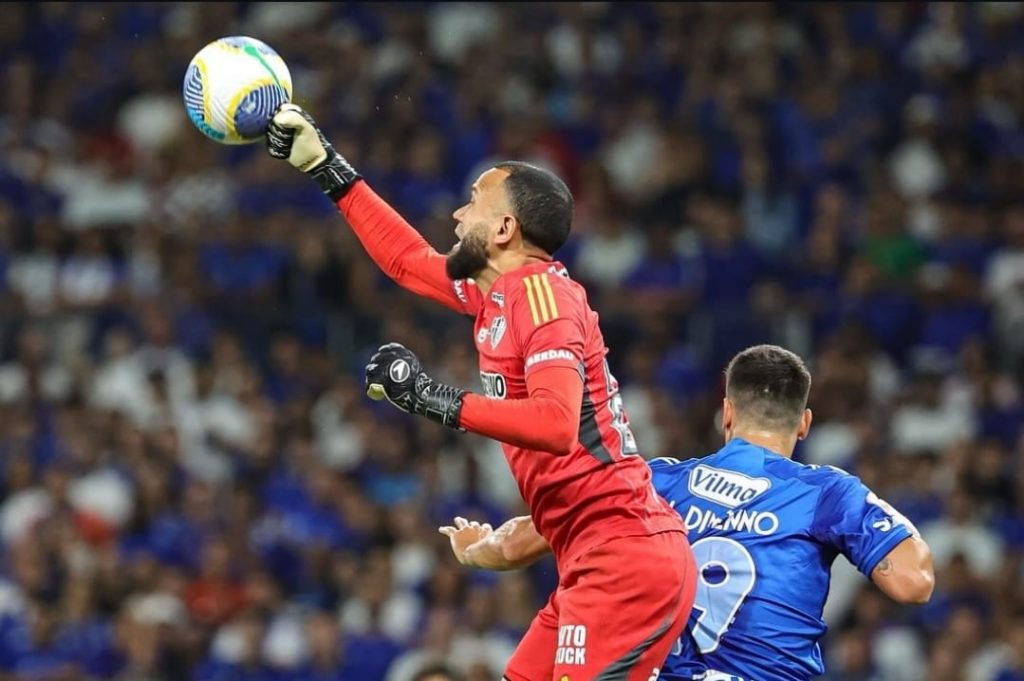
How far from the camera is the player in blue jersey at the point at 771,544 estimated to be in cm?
532

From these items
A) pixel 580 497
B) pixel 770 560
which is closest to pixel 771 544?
pixel 770 560

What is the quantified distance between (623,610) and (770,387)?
0.90 metres

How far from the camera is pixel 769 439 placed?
5.75 m

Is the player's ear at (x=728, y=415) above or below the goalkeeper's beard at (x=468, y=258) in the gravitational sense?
below

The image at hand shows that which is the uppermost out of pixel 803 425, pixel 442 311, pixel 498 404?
pixel 442 311

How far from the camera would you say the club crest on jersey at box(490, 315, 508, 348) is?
5508 millimetres

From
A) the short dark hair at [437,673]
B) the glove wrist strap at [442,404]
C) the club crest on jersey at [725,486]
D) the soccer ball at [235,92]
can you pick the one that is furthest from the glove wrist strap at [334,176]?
the short dark hair at [437,673]

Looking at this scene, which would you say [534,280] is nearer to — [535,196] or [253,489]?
[535,196]

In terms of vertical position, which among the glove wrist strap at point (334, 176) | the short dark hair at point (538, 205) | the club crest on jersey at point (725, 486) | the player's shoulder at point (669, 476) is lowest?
the club crest on jersey at point (725, 486)

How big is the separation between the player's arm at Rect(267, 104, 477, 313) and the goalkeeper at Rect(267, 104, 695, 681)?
1.28 feet

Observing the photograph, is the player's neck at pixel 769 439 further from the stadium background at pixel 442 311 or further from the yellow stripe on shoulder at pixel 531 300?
the stadium background at pixel 442 311

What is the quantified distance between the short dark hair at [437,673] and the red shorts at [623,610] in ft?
2.97

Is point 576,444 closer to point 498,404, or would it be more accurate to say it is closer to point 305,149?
point 498,404

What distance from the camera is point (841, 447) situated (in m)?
12.2
